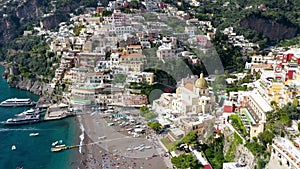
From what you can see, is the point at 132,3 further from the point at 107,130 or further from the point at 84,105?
the point at 107,130

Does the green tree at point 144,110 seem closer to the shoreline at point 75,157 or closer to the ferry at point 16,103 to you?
the shoreline at point 75,157

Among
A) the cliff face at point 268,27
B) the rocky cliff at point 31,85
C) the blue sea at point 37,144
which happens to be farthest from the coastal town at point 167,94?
the cliff face at point 268,27

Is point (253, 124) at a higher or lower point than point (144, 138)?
Result: higher

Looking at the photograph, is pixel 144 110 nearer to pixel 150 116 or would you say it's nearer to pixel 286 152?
pixel 150 116

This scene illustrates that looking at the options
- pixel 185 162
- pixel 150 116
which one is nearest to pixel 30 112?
pixel 150 116

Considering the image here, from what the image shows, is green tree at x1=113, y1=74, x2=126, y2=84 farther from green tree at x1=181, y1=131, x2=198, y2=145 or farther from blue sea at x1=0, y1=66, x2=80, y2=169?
green tree at x1=181, y1=131, x2=198, y2=145

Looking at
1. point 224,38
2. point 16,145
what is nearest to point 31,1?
point 224,38
